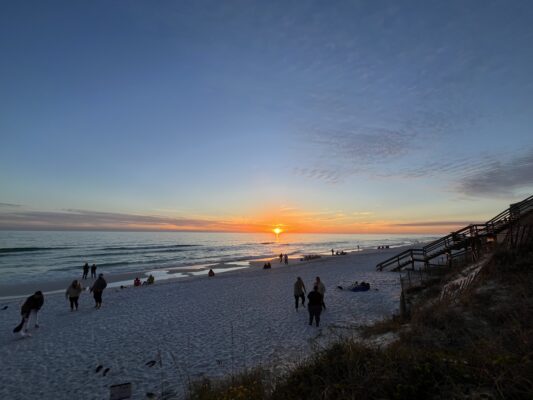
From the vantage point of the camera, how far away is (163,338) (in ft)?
38.1

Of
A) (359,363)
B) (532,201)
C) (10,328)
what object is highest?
(532,201)

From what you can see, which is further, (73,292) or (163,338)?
(73,292)

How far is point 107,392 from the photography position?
7.57 m

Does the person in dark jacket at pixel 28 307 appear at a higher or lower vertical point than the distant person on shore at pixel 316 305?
lower

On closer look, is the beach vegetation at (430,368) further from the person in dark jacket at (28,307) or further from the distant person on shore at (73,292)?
the distant person on shore at (73,292)

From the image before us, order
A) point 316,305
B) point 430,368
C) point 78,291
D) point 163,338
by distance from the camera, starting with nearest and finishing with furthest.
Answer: point 430,368, point 163,338, point 316,305, point 78,291

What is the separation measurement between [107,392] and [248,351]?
405 cm

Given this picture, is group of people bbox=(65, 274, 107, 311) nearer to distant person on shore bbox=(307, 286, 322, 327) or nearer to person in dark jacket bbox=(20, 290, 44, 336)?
person in dark jacket bbox=(20, 290, 44, 336)

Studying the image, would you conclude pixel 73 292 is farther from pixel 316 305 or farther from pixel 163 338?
pixel 316 305

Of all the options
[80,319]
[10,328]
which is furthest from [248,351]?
[10,328]

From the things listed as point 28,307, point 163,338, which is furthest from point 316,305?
point 28,307

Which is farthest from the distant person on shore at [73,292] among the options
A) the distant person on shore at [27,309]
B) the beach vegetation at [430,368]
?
the beach vegetation at [430,368]

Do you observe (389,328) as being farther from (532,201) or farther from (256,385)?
(532,201)

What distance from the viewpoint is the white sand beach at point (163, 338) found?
823cm
